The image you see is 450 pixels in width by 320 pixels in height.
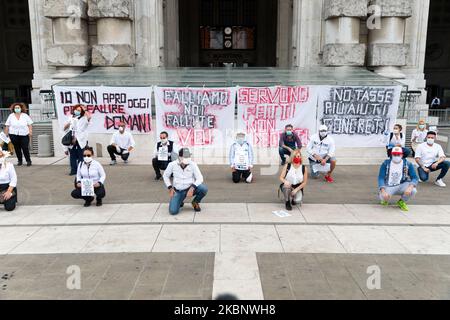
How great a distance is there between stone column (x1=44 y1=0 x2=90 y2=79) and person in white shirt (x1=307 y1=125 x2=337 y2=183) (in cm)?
1117

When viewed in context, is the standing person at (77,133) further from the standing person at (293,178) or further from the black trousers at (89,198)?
the standing person at (293,178)

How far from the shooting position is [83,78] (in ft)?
45.3

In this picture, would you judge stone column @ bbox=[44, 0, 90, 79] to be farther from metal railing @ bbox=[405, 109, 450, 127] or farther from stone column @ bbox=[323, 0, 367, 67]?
metal railing @ bbox=[405, 109, 450, 127]

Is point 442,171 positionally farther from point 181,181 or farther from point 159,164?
point 159,164

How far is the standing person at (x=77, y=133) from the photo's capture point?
1042 centimetres

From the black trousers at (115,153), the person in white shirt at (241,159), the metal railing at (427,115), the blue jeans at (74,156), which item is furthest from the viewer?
the metal railing at (427,115)

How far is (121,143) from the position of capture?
12.1m

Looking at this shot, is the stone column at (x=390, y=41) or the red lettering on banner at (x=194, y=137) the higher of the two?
the stone column at (x=390, y=41)

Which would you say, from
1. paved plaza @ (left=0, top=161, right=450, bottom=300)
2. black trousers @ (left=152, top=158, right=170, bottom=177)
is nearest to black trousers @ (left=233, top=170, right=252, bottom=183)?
paved plaza @ (left=0, top=161, right=450, bottom=300)

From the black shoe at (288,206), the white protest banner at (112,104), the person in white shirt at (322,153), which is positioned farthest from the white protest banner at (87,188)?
the person in white shirt at (322,153)

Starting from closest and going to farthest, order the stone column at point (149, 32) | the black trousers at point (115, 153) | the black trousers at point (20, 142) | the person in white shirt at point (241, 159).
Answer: the person in white shirt at point (241, 159) < the black trousers at point (20, 142) < the black trousers at point (115, 153) < the stone column at point (149, 32)

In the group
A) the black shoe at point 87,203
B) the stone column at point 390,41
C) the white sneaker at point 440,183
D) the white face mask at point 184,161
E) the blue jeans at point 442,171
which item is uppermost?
the stone column at point 390,41

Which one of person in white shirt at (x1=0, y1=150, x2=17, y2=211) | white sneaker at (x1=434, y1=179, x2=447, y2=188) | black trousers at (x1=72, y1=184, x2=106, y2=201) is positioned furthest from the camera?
white sneaker at (x1=434, y1=179, x2=447, y2=188)

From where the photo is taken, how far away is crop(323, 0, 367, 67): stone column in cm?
1653
